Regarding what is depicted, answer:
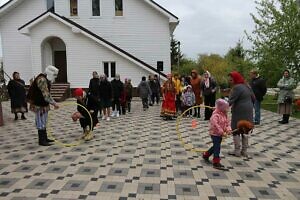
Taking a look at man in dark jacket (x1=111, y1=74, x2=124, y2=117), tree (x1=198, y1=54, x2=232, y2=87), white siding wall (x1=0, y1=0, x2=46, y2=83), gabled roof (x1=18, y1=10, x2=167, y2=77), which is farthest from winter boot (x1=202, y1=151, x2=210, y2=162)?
tree (x1=198, y1=54, x2=232, y2=87)

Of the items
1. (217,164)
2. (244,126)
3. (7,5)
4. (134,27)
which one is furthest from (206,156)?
(7,5)

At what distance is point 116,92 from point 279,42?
30.9 feet

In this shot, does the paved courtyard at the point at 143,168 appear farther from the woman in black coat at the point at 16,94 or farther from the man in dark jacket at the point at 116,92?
the man in dark jacket at the point at 116,92

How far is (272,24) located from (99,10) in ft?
43.9

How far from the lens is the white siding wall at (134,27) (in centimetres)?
2497

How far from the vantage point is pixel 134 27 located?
25.1 metres

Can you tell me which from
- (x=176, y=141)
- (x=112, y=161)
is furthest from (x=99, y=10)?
(x=112, y=161)

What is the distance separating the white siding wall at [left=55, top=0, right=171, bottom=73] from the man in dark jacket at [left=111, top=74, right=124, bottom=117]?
1133 centimetres

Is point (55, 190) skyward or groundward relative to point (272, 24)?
groundward

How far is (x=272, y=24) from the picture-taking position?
18141 mm

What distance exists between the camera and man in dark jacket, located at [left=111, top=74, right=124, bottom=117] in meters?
14.1

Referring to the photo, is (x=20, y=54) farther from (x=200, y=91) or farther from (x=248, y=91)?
(x=248, y=91)

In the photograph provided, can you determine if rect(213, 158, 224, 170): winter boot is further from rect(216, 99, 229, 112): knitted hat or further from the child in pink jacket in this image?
rect(216, 99, 229, 112): knitted hat

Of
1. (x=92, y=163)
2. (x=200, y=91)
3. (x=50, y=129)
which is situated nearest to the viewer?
(x=92, y=163)
